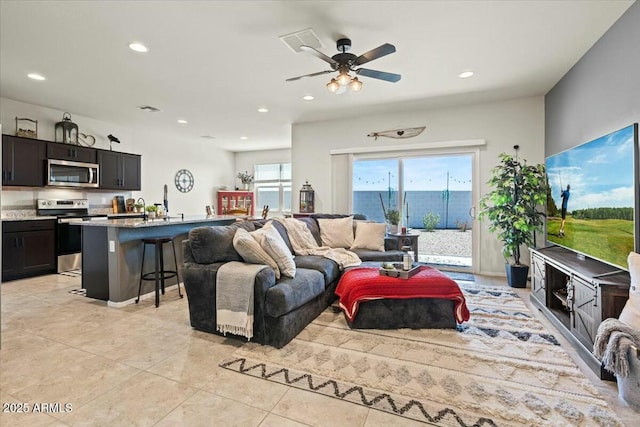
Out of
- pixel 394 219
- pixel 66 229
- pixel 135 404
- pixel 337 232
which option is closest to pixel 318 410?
pixel 135 404

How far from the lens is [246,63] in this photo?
12.8 feet

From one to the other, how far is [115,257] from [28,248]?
234 centimetres

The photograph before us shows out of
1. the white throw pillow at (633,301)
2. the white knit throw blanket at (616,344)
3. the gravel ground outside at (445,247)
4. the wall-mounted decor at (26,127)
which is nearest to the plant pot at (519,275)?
the gravel ground outside at (445,247)

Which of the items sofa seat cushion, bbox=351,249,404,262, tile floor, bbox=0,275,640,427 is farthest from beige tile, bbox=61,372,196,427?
sofa seat cushion, bbox=351,249,404,262

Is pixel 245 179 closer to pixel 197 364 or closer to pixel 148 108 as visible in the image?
pixel 148 108

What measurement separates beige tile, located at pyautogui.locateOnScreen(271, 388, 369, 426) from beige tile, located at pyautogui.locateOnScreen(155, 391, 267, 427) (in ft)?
0.51

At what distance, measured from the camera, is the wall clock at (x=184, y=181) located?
324 inches

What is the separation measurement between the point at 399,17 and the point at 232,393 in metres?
3.23

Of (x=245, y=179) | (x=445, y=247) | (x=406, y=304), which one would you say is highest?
(x=245, y=179)

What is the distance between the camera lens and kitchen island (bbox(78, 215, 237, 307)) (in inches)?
154

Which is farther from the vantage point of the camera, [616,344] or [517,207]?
[517,207]

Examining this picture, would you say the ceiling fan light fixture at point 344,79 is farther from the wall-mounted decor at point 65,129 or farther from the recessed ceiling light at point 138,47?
the wall-mounted decor at point 65,129

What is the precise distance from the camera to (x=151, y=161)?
755cm

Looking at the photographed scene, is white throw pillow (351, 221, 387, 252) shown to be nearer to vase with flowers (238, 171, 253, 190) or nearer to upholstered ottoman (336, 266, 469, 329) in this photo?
upholstered ottoman (336, 266, 469, 329)
